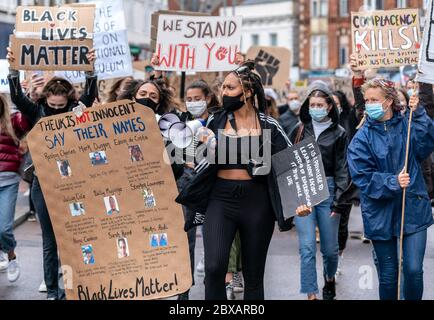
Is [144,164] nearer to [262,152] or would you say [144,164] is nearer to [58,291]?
[262,152]

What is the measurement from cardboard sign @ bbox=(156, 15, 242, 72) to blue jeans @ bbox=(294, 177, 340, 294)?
3.17 metres

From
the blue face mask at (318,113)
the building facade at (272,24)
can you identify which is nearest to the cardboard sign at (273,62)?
the blue face mask at (318,113)

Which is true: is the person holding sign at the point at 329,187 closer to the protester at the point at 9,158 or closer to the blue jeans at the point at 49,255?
the blue jeans at the point at 49,255

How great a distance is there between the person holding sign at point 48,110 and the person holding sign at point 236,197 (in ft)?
5.86

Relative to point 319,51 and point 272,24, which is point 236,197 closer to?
point 319,51

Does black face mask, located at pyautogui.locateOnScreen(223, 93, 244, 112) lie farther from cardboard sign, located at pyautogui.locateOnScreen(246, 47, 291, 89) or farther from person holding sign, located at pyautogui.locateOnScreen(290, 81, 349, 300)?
cardboard sign, located at pyautogui.locateOnScreen(246, 47, 291, 89)

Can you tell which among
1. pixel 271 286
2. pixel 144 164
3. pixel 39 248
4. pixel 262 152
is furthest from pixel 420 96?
pixel 39 248

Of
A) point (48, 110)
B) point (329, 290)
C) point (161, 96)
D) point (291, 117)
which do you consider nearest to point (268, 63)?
point (291, 117)

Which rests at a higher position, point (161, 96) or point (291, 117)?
point (161, 96)

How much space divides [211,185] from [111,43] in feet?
19.3

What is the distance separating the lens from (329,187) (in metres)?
8.50

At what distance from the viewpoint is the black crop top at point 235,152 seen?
647 cm

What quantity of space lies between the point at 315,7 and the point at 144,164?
2421 inches

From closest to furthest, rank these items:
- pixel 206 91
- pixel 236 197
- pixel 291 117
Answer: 1. pixel 236 197
2. pixel 206 91
3. pixel 291 117
